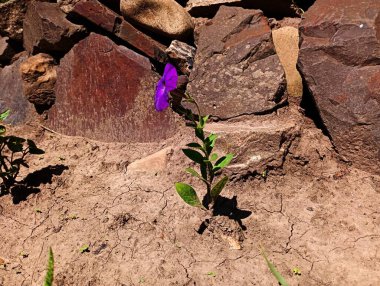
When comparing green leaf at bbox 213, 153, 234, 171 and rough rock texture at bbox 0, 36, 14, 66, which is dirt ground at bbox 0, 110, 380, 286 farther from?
rough rock texture at bbox 0, 36, 14, 66

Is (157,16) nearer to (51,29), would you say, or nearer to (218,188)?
(51,29)

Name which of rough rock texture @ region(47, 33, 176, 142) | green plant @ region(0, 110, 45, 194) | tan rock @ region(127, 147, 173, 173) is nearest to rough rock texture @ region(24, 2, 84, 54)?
rough rock texture @ region(47, 33, 176, 142)

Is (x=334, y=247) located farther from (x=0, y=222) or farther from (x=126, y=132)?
(x=0, y=222)

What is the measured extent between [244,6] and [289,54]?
1.76 ft

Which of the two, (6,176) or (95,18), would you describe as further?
(95,18)

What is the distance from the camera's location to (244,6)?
315 centimetres

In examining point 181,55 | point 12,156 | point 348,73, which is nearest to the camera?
point 348,73

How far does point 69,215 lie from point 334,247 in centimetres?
144

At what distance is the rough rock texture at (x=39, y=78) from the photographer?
3355 millimetres

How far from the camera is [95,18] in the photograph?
10.2 feet

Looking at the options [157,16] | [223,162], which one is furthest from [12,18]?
[223,162]

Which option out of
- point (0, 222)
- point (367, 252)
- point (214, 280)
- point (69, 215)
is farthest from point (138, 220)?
point (367, 252)

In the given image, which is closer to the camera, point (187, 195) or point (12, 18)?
point (187, 195)

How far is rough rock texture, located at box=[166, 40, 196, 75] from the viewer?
3025 mm
